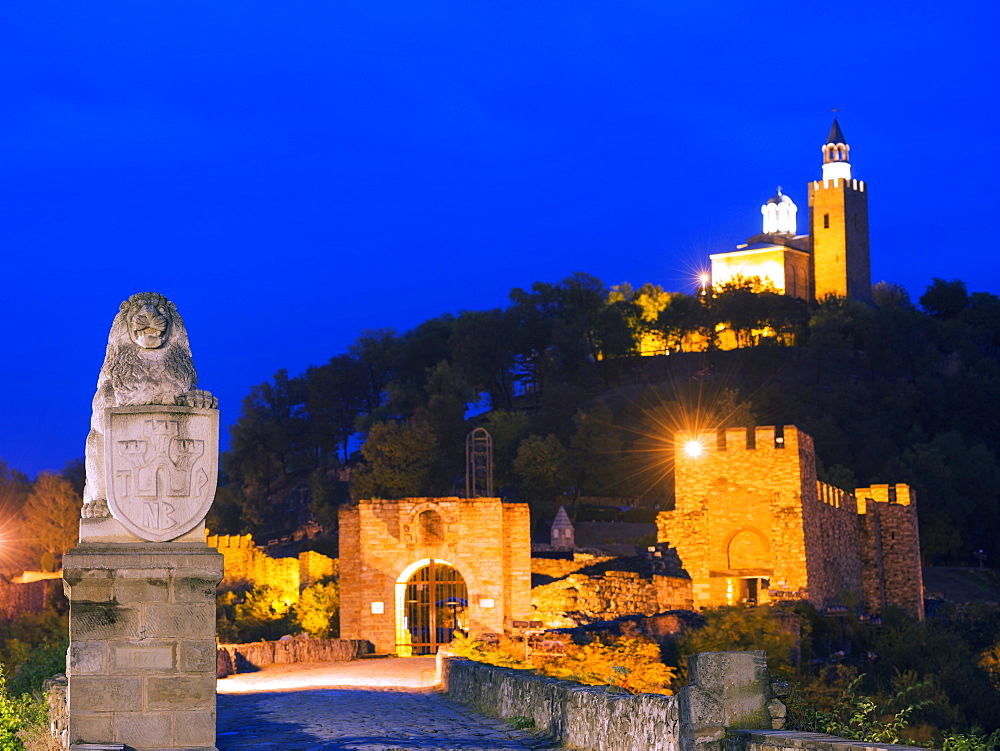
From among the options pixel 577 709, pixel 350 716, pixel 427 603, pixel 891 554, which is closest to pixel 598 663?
pixel 350 716

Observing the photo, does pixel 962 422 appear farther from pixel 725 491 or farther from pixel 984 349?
pixel 725 491

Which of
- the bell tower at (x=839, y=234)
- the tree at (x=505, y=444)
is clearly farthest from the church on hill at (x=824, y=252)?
the tree at (x=505, y=444)

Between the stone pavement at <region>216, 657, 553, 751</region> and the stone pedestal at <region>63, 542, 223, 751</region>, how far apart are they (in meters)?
2.29

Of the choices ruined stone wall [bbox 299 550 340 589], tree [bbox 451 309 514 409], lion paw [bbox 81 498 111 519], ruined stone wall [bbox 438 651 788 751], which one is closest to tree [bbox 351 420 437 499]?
tree [bbox 451 309 514 409]

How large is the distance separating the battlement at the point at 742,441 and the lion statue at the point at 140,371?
28537 mm

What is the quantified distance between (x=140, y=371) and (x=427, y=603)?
2147 centimetres

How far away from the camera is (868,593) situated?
42094 mm

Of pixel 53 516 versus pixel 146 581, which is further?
pixel 53 516

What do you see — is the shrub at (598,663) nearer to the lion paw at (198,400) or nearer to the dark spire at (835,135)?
the lion paw at (198,400)

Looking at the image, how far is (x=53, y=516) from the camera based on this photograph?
53750mm

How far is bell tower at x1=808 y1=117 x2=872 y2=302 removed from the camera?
281ft

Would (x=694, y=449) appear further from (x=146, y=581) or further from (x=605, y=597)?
(x=146, y=581)

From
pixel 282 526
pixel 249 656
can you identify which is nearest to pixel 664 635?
pixel 249 656

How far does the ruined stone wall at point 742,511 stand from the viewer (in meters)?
33.8
